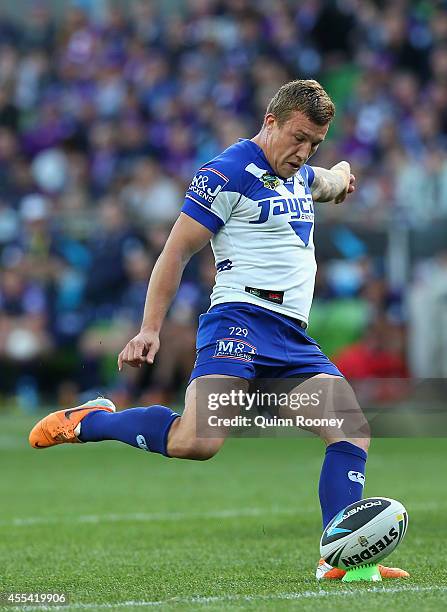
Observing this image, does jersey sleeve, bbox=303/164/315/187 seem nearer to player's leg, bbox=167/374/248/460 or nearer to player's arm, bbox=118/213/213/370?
player's arm, bbox=118/213/213/370

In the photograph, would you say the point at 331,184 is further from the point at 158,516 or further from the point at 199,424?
the point at 158,516

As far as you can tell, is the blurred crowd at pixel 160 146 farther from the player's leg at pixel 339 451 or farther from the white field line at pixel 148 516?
the player's leg at pixel 339 451

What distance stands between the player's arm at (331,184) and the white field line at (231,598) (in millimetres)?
1903

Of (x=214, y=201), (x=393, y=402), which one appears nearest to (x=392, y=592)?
(x=214, y=201)

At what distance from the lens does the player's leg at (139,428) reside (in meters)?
5.50

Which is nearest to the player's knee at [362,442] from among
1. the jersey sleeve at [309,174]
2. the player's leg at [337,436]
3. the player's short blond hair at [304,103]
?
the player's leg at [337,436]

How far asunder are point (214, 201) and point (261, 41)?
13760 millimetres

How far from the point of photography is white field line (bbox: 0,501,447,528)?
25.6ft

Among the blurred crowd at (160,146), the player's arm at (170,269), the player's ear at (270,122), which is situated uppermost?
the blurred crowd at (160,146)

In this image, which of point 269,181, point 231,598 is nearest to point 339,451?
point 231,598

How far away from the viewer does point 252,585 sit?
5.41 meters

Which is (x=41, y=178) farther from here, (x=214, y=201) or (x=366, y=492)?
(x=214, y=201)

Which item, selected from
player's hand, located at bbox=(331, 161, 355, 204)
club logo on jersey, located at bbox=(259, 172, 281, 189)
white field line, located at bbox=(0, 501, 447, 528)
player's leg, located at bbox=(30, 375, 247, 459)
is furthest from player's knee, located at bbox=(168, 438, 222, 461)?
white field line, located at bbox=(0, 501, 447, 528)

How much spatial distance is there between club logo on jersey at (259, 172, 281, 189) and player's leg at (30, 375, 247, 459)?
86 cm
